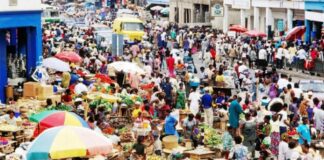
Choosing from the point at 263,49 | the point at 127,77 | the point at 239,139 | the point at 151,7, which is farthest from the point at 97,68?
the point at 151,7

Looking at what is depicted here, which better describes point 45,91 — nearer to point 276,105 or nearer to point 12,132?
point 12,132

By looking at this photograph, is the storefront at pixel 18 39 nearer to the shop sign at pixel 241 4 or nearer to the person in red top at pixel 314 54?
the person in red top at pixel 314 54

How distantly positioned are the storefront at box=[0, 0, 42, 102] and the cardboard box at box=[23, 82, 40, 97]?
30.9 inches

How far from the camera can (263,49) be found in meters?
40.5

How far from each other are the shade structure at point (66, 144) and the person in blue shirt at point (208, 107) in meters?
8.42

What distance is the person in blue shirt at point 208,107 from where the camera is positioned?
24.2 m

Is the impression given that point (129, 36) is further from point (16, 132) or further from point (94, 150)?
point (94, 150)

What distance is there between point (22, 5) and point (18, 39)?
1.75 metres

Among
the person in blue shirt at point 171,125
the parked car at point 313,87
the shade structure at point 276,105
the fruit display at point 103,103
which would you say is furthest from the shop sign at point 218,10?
the person in blue shirt at point 171,125

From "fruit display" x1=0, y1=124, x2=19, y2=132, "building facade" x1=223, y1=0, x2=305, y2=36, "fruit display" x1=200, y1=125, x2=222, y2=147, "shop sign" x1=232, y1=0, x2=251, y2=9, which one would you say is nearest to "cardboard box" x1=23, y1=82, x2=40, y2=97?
"fruit display" x1=0, y1=124, x2=19, y2=132

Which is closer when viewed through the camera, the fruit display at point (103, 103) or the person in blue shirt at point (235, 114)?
the person in blue shirt at point (235, 114)

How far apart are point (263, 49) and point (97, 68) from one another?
9.10 meters

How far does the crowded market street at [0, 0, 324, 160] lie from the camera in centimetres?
1834

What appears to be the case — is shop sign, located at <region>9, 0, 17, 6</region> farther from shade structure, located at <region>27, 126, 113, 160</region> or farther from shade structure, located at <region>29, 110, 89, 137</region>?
shade structure, located at <region>27, 126, 113, 160</region>
